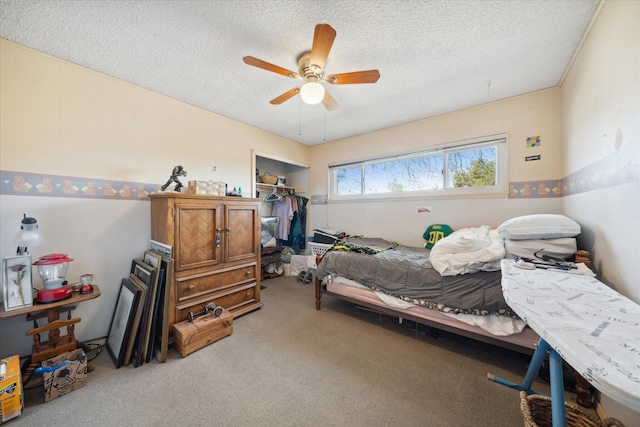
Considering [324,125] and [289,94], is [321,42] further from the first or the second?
[324,125]

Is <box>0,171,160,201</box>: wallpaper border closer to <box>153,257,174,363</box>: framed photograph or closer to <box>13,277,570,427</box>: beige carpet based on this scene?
<box>153,257,174,363</box>: framed photograph

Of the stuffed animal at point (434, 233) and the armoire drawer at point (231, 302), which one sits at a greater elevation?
the stuffed animal at point (434, 233)

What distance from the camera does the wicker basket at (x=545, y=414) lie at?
0.97m

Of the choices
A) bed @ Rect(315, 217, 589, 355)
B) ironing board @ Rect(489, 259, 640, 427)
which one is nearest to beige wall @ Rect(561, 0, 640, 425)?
bed @ Rect(315, 217, 589, 355)

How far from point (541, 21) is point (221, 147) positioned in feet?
11.2

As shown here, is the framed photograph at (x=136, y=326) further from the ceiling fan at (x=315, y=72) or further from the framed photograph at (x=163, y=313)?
the ceiling fan at (x=315, y=72)

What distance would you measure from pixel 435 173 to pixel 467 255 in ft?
5.71

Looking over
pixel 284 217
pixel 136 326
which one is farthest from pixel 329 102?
pixel 136 326

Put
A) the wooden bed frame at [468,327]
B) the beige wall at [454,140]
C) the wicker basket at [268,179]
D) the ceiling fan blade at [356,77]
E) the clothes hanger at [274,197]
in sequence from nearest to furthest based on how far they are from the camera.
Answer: the wooden bed frame at [468,327] < the ceiling fan blade at [356,77] < the beige wall at [454,140] < the wicker basket at [268,179] < the clothes hanger at [274,197]

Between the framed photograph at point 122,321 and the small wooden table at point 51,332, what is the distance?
20 centimetres

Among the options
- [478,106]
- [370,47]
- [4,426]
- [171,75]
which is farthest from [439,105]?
[4,426]

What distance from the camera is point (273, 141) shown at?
12.6 ft

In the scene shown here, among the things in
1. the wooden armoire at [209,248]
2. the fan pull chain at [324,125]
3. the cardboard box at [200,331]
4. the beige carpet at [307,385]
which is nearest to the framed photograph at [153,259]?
the wooden armoire at [209,248]

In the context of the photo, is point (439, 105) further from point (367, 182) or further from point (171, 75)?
point (171, 75)
